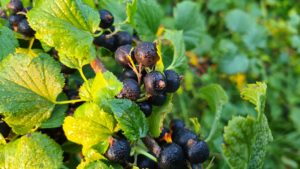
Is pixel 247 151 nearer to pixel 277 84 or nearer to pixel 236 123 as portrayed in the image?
pixel 236 123

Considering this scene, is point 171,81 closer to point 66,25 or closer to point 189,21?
point 66,25

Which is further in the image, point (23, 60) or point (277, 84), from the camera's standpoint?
point (277, 84)

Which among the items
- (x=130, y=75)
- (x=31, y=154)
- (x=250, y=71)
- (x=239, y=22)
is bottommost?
(x=250, y=71)

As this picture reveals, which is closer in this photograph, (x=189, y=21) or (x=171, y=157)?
(x=171, y=157)

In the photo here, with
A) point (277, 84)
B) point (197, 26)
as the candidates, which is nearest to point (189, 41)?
point (197, 26)

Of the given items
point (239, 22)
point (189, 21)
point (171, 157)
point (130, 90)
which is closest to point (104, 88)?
point (130, 90)

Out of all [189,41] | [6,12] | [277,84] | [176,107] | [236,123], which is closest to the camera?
[236,123]

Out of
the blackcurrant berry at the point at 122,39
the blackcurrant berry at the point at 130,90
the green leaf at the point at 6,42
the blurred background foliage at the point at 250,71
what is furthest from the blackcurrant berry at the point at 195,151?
the blurred background foliage at the point at 250,71
